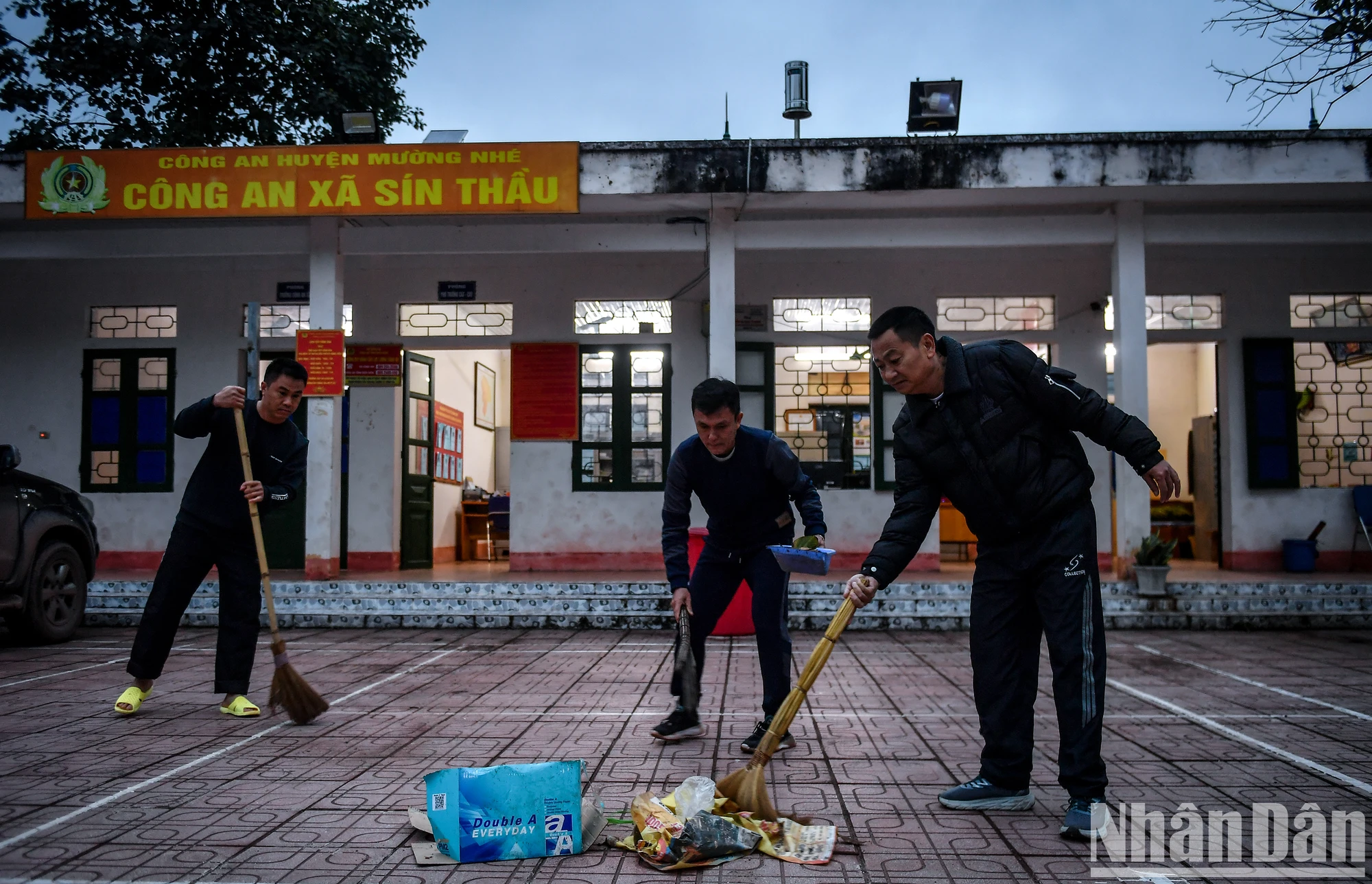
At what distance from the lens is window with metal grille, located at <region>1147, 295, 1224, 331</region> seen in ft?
39.2

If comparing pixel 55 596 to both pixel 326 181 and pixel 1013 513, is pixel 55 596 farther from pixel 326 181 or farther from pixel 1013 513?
pixel 1013 513

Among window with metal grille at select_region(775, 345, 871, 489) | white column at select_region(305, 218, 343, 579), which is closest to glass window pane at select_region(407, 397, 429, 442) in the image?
white column at select_region(305, 218, 343, 579)

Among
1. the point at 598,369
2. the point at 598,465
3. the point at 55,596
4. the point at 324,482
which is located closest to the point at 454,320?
the point at 598,369

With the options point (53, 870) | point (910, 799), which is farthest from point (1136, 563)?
point (53, 870)

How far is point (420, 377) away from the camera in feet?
42.4

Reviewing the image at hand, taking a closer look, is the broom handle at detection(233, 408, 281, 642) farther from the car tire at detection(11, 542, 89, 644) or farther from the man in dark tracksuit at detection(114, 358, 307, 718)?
the car tire at detection(11, 542, 89, 644)

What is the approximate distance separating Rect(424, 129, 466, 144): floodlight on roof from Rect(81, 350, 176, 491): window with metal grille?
4702 mm

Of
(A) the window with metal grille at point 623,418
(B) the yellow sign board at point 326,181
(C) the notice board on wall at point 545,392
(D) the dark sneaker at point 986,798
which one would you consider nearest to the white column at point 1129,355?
(A) the window with metal grille at point 623,418

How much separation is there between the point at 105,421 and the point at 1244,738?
40.9 ft

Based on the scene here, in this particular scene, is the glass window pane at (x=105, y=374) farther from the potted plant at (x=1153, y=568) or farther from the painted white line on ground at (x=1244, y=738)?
the potted plant at (x=1153, y=568)

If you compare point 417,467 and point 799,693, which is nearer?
point 799,693

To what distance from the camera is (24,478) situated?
8031 mm

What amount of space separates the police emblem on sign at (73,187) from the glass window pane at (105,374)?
107 inches

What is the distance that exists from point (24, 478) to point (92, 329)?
17.5 ft
